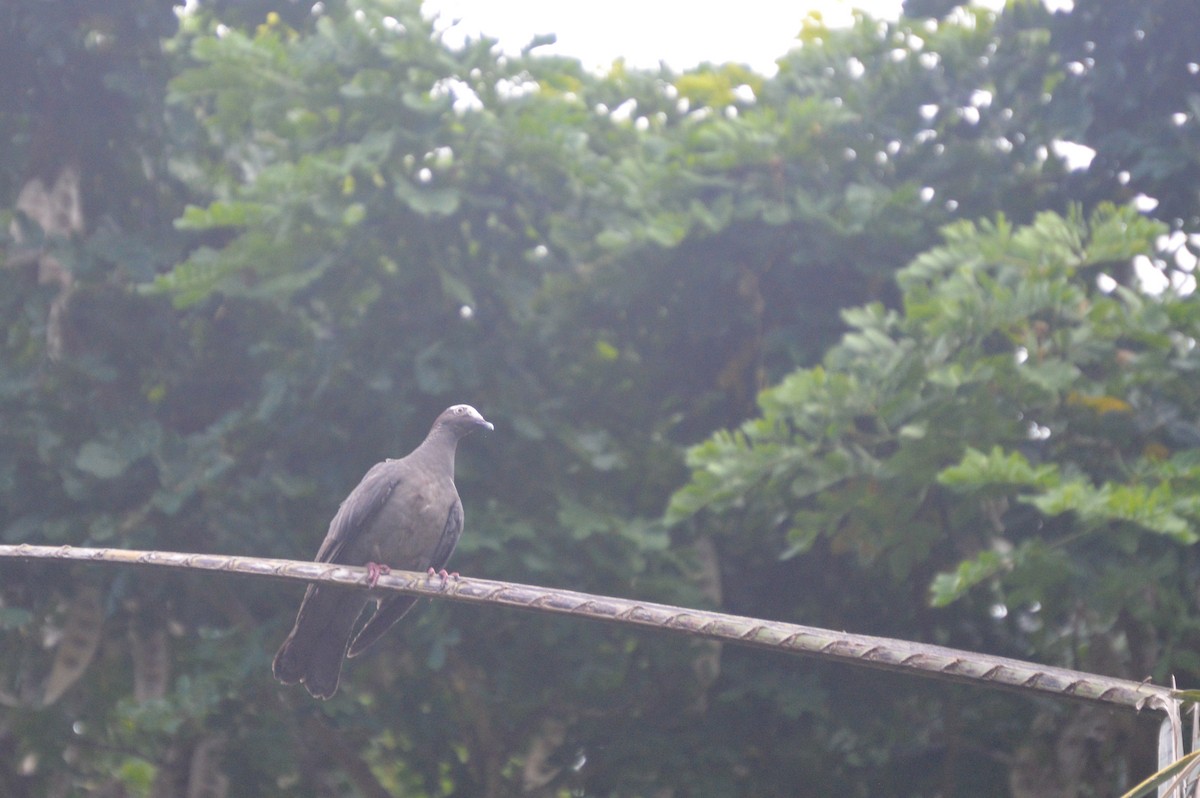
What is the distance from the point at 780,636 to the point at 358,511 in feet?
10.9

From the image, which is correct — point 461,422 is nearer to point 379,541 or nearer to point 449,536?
point 449,536

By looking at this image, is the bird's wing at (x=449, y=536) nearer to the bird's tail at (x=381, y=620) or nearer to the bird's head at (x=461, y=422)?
the bird's head at (x=461, y=422)

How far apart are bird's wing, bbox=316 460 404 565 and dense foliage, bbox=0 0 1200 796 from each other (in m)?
1.16

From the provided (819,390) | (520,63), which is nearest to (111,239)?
(520,63)

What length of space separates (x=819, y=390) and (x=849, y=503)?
557 millimetres

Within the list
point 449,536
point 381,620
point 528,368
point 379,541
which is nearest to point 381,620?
point 381,620

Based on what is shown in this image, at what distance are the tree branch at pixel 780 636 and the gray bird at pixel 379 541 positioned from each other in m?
1.97

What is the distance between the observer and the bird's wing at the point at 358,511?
5.65 meters

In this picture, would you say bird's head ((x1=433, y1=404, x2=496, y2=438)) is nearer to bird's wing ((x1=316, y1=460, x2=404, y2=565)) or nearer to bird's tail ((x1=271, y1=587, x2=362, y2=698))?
bird's wing ((x1=316, y1=460, x2=404, y2=565))

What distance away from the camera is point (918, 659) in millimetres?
2449

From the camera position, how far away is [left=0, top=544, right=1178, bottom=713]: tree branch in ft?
7.79

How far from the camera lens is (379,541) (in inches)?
226

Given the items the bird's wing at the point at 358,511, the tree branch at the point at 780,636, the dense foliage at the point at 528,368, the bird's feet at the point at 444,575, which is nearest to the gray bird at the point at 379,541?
the bird's wing at the point at 358,511

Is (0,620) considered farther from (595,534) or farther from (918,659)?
(918,659)
